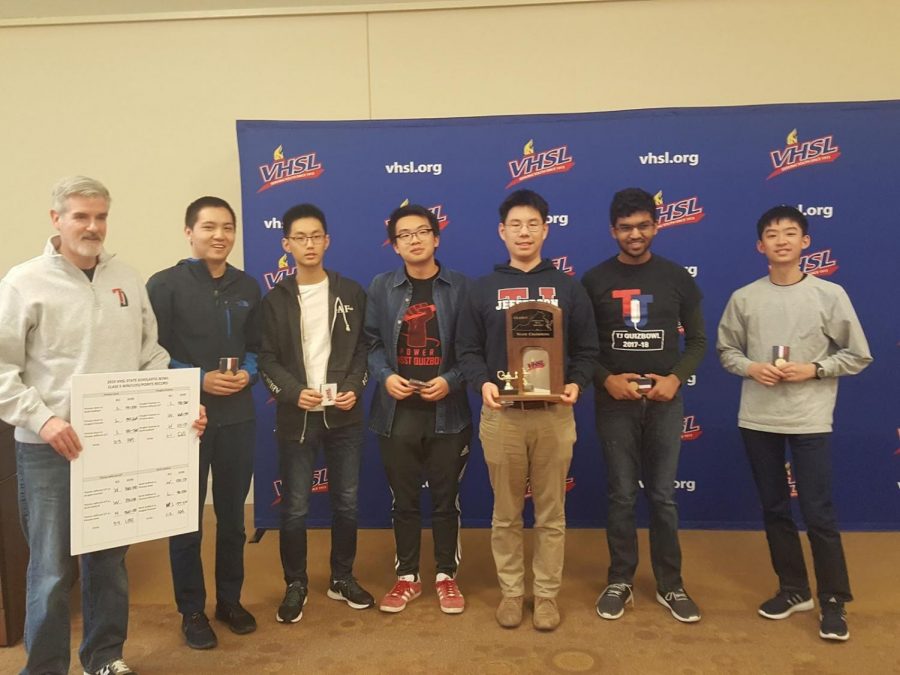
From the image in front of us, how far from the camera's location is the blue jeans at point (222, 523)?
94.0 inches

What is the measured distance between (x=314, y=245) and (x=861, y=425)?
3.25 meters

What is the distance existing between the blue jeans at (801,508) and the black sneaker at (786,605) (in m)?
0.03

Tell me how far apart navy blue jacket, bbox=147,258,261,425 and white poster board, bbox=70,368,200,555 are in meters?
0.22

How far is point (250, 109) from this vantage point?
3775mm

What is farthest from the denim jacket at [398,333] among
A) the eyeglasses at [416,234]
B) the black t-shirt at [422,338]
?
the eyeglasses at [416,234]

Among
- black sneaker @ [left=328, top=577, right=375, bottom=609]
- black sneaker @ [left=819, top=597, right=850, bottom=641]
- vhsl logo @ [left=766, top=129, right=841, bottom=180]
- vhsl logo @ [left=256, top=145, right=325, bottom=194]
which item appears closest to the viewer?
black sneaker @ [left=819, top=597, right=850, bottom=641]

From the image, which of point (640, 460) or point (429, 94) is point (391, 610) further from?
point (429, 94)

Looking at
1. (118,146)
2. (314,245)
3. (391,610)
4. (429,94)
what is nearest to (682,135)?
(429,94)

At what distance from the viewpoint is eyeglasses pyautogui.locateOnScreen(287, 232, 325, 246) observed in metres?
2.51

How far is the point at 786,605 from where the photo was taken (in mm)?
2539

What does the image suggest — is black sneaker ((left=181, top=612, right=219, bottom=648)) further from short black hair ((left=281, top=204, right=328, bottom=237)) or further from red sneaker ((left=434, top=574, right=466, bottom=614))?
short black hair ((left=281, top=204, right=328, bottom=237))

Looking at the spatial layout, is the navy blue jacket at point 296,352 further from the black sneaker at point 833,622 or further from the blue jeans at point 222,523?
the black sneaker at point 833,622

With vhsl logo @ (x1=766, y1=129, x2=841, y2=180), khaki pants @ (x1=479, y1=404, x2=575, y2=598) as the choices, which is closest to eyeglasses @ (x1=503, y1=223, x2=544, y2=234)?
khaki pants @ (x1=479, y1=404, x2=575, y2=598)

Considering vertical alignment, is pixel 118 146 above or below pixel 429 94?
below
